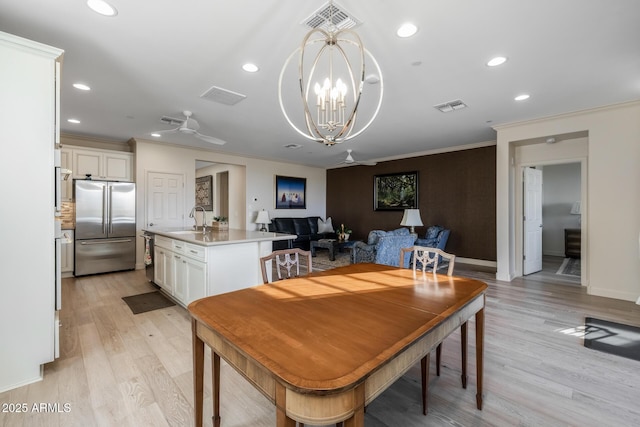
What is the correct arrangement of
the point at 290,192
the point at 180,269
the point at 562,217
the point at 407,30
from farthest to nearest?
1. the point at 290,192
2. the point at 562,217
3. the point at 180,269
4. the point at 407,30

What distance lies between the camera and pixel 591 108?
3.89m

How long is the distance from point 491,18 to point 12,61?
3.37 metres

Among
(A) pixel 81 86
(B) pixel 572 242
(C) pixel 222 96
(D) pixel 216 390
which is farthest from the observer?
(B) pixel 572 242

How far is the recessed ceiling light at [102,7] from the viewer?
75.4 inches

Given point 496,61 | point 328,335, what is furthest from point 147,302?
point 496,61

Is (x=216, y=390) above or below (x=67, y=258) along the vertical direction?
below

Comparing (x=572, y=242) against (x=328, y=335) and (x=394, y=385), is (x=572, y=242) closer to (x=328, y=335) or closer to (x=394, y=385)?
(x=394, y=385)

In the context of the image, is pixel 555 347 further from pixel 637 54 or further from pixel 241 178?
pixel 241 178

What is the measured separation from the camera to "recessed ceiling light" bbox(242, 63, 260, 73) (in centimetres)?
276

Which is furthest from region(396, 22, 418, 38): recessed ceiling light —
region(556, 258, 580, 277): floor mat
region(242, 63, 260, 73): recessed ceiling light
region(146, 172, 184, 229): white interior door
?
region(556, 258, 580, 277): floor mat

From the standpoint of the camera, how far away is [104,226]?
16.8 feet

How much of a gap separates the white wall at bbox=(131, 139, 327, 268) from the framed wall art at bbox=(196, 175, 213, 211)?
1.78 meters

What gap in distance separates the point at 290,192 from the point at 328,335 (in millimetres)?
7463

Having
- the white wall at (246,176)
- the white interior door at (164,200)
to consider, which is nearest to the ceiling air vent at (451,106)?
the white wall at (246,176)
